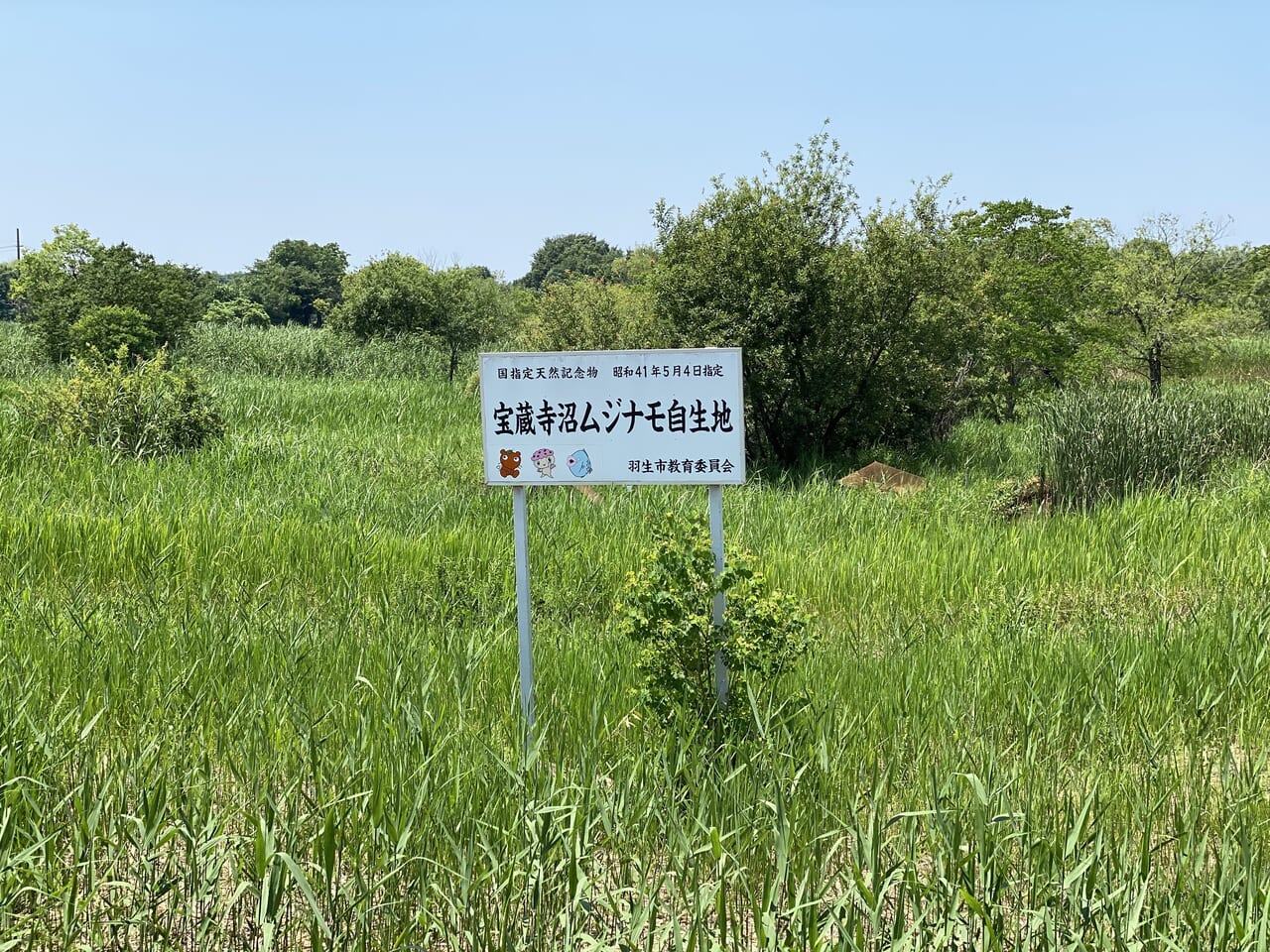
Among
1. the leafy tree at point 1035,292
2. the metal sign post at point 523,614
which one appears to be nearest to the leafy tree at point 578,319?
the leafy tree at point 1035,292

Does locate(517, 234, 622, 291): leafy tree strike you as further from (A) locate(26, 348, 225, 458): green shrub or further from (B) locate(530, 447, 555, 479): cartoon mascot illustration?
(B) locate(530, 447, 555, 479): cartoon mascot illustration

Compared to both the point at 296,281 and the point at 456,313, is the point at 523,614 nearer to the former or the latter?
the point at 456,313

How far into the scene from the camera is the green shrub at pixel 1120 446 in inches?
378

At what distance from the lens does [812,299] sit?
39.8 feet

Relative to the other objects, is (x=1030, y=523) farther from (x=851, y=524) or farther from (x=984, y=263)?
(x=984, y=263)

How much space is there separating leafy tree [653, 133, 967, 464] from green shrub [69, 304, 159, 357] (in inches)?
451

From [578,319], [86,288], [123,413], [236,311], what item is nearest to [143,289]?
[86,288]

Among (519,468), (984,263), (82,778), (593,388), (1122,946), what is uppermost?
(984,263)

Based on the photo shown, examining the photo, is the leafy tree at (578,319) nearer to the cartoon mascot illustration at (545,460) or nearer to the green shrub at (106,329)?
the green shrub at (106,329)

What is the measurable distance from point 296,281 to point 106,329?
60831 mm

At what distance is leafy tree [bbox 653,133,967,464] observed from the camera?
11867mm

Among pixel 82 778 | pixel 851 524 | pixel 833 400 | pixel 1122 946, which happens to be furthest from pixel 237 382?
pixel 1122 946

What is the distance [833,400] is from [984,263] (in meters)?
6.03

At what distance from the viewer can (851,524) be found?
8.10 meters
